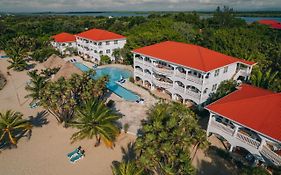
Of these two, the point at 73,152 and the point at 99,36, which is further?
the point at 99,36

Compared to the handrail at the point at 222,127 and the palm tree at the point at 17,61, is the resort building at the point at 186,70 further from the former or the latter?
the palm tree at the point at 17,61

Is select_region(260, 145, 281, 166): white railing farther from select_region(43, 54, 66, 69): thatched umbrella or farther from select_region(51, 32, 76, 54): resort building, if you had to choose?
select_region(51, 32, 76, 54): resort building

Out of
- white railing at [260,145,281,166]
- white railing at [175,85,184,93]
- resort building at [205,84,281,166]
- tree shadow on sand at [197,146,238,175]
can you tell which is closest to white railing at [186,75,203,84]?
white railing at [175,85,184,93]

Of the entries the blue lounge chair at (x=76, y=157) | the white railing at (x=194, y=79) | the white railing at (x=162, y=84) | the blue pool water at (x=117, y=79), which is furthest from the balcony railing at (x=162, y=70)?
the blue lounge chair at (x=76, y=157)

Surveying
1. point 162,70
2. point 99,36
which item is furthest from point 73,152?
point 99,36

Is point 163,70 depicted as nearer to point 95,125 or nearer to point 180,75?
point 180,75

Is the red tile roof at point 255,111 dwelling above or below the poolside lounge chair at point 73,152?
above
